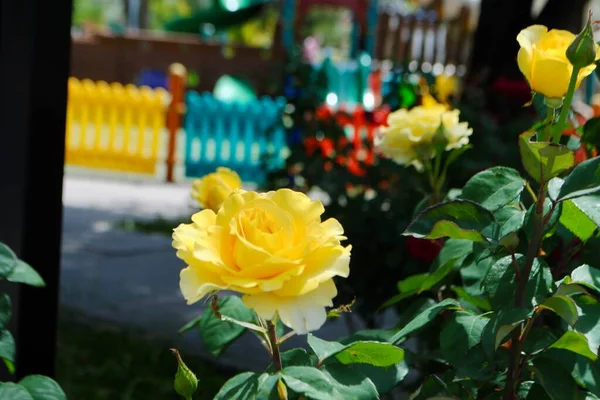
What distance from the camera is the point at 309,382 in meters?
1.02

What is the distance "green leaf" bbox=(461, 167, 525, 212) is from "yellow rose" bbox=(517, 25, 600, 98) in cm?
12

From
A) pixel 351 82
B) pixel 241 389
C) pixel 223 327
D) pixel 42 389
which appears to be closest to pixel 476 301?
pixel 223 327

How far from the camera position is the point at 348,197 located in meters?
3.56

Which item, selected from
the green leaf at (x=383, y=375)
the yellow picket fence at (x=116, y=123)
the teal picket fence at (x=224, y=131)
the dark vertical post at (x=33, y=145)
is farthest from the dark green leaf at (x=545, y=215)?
the yellow picket fence at (x=116, y=123)

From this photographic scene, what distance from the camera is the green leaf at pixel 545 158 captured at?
1.11 meters

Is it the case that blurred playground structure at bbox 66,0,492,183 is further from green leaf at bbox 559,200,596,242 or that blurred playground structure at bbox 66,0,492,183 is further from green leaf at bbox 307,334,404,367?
green leaf at bbox 307,334,404,367

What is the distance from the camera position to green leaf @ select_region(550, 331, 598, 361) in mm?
1074

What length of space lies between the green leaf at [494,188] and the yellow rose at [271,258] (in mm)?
311

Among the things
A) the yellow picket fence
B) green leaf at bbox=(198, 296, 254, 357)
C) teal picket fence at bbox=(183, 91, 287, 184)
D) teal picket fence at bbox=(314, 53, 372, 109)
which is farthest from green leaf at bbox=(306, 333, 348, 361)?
teal picket fence at bbox=(314, 53, 372, 109)

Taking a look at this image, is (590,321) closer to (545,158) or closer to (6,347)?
(545,158)

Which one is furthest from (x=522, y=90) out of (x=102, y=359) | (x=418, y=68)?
(x=102, y=359)

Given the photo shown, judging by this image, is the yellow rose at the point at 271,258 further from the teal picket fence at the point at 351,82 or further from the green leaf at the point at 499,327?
the teal picket fence at the point at 351,82

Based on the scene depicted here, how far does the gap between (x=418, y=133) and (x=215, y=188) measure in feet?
1.34

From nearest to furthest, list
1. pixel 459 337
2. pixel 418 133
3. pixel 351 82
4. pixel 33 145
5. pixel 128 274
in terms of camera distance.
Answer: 1. pixel 459 337
2. pixel 418 133
3. pixel 33 145
4. pixel 128 274
5. pixel 351 82
